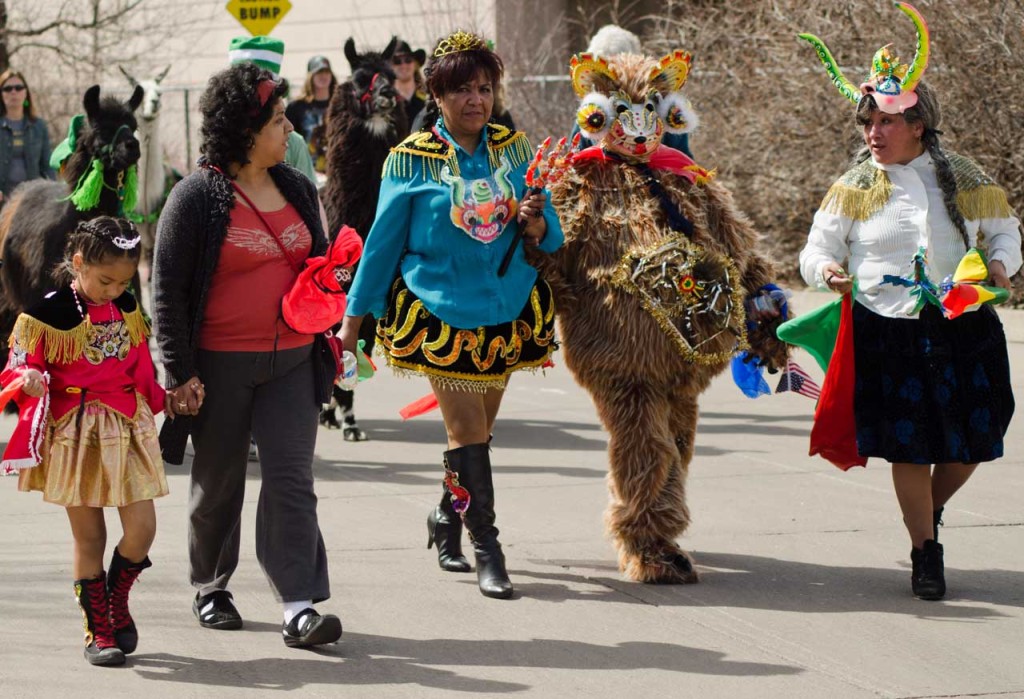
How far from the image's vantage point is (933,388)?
18.2ft

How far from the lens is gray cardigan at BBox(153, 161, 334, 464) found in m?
4.83

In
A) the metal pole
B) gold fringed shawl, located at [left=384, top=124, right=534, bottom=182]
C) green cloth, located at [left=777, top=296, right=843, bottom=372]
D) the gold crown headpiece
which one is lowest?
green cloth, located at [left=777, top=296, right=843, bottom=372]

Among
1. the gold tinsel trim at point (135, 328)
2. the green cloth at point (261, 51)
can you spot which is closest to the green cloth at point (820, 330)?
the gold tinsel trim at point (135, 328)

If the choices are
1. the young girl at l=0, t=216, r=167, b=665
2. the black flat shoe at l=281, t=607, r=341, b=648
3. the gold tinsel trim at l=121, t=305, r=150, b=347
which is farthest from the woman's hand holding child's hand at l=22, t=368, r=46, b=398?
the black flat shoe at l=281, t=607, r=341, b=648

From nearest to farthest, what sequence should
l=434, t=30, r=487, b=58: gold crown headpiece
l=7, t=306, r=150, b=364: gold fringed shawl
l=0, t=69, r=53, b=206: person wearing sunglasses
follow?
l=7, t=306, r=150, b=364: gold fringed shawl
l=434, t=30, r=487, b=58: gold crown headpiece
l=0, t=69, r=53, b=206: person wearing sunglasses

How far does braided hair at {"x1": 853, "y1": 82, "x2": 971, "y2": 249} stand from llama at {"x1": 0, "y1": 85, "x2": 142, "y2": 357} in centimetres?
377

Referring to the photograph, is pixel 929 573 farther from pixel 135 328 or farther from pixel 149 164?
pixel 149 164

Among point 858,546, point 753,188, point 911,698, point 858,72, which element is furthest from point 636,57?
point 753,188

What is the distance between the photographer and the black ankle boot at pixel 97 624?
4.79 meters

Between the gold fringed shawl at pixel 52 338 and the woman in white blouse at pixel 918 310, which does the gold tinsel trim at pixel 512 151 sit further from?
the gold fringed shawl at pixel 52 338

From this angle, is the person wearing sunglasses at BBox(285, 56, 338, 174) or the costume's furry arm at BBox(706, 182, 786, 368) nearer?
the costume's furry arm at BBox(706, 182, 786, 368)

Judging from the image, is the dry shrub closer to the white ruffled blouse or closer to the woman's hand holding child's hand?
the white ruffled blouse

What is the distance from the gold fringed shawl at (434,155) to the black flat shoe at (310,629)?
1629mm

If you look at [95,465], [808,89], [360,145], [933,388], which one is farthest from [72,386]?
[808,89]
